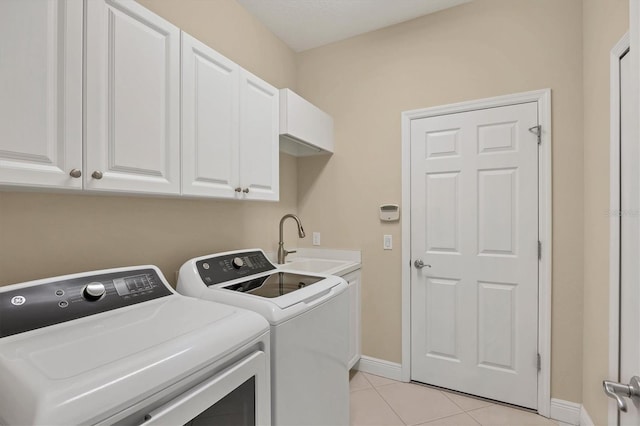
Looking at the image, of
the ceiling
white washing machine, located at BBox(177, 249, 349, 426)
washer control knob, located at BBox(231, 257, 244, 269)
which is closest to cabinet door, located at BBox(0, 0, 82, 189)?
white washing machine, located at BBox(177, 249, 349, 426)

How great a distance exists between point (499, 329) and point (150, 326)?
2.14 m

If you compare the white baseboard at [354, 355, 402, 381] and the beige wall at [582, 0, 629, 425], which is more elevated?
the beige wall at [582, 0, 629, 425]

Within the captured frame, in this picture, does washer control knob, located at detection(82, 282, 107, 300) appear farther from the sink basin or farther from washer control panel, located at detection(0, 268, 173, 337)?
the sink basin

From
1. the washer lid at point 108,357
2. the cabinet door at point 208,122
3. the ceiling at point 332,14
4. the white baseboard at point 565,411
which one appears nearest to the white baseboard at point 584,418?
the white baseboard at point 565,411

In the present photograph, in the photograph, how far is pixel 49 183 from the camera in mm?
930

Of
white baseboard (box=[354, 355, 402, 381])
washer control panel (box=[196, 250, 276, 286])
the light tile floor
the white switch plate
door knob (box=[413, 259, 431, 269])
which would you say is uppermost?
the white switch plate

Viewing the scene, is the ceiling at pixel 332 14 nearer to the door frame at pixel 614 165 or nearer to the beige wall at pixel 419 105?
the beige wall at pixel 419 105

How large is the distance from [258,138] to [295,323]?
110 cm

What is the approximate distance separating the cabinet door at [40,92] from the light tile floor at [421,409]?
6.64 ft

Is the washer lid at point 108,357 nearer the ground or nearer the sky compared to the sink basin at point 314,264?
nearer the sky

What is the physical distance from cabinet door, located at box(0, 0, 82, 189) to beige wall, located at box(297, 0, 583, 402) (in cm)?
191

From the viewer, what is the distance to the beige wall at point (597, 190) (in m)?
1.49

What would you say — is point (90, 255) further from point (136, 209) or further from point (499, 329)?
point (499, 329)

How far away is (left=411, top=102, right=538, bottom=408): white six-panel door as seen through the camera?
201cm
